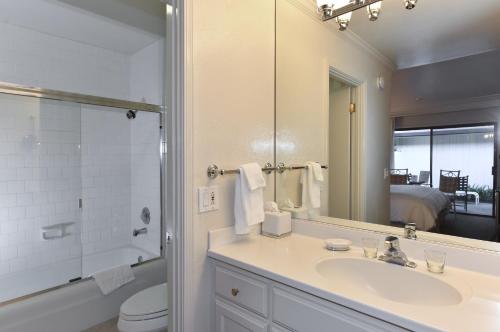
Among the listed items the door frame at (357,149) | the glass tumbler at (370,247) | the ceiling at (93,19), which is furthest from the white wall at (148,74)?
the glass tumbler at (370,247)

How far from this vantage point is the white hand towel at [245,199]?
1420 mm

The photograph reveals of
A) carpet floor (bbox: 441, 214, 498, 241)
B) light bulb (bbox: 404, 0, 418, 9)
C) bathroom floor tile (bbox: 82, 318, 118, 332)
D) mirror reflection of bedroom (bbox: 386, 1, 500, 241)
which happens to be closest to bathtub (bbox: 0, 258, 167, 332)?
bathroom floor tile (bbox: 82, 318, 118, 332)

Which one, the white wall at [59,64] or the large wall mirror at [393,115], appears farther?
the white wall at [59,64]

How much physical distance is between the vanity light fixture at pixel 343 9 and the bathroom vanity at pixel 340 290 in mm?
1131

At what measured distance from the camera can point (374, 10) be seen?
4.75ft

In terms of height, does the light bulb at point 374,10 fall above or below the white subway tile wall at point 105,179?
above

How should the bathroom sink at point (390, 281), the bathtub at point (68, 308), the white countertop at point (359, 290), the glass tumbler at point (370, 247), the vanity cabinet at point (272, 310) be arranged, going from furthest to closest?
1. the bathtub at point (68, 308)
2. the glass tumbler at point (370, 247)
3. the bathroom sink at point (390, 281)
4. the vanity cabinet at point (272, 310)
5. the white countertop at point (359, 290)

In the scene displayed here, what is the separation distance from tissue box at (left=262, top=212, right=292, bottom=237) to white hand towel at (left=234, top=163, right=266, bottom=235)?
15 cm

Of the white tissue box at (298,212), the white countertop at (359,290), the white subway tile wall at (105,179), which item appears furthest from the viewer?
the white subway tile wall at (105,179)

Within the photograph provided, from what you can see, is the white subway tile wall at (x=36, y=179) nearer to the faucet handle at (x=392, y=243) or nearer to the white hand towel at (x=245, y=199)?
the white hand towel at (x=245, y=199)

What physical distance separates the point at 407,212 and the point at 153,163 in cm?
233

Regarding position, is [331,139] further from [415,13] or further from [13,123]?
[13,123]

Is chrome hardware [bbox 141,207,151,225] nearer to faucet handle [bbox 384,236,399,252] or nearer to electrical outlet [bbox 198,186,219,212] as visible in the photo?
electrical outlet [bbox 198,186,219,212]

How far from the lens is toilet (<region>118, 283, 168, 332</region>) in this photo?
5.28ft
